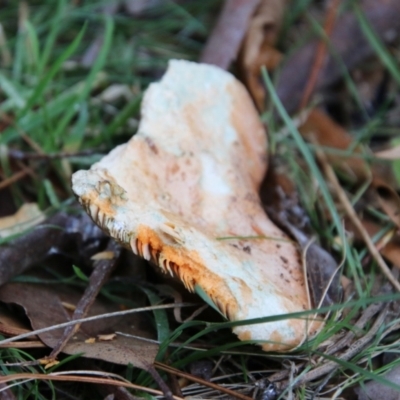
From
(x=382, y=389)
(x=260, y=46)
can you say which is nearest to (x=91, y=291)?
(x=382, y=389)

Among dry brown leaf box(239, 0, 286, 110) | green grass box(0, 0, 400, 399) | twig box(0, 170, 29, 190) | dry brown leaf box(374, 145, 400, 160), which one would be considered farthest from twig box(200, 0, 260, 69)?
twig box(0, 170, 29, 190)

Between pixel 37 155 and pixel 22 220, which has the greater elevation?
pixel 37 155

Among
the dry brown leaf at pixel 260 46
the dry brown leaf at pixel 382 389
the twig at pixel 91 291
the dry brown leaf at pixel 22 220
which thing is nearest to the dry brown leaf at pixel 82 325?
the twig at pixel 91 291

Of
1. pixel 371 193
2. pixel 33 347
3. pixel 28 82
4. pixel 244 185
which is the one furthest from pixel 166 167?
pixel 28 82

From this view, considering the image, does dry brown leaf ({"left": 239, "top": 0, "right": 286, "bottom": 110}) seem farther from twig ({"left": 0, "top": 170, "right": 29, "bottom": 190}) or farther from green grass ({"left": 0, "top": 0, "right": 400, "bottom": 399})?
twig ({"left": 0, "top": 170, "right": 29, "bottom": 190})

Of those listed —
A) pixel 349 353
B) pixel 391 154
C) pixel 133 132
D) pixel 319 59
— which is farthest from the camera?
pixel 319 59

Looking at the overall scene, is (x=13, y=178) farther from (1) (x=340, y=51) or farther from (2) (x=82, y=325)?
(1) (x=340, y=51)

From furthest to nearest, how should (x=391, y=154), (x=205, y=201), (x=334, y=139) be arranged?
(x=334, y=139) → (x=391, y=154) → (x=205, y=201)
